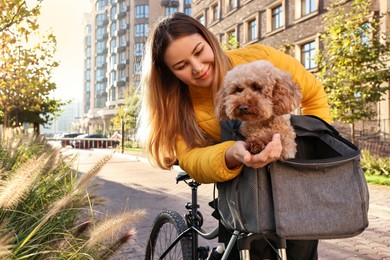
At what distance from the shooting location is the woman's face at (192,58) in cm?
237

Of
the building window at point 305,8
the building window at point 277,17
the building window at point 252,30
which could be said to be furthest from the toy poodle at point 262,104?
the building window at point 252,30

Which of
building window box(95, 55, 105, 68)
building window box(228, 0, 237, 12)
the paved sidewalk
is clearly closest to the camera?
the paved sidewalk

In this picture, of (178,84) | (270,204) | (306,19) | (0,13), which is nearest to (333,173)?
(270,204)

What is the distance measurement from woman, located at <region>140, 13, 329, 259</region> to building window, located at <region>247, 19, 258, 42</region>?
28.6 m

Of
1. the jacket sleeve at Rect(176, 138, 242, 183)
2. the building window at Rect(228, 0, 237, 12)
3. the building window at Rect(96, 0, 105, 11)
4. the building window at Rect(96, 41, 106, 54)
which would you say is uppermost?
the building window at Rect(96, 0, 105, 11)

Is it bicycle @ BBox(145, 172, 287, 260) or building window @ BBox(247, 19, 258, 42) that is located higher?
building window @ BBox(247, 19, 258, 42)

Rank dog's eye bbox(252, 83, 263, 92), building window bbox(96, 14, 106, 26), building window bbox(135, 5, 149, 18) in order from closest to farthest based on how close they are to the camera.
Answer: dog's eye bbox(252, 83, 263, 92) < building window bbox(135, 5, 149, 18) < building window bbox(96, 14, 106, 26)

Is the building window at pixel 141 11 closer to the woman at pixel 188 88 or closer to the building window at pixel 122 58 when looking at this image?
the building window at pixel 122 58

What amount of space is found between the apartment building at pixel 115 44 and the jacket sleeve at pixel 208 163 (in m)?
56.7

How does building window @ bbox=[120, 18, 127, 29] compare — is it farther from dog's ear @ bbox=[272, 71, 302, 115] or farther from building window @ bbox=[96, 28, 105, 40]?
dog's ear @ bbox=[272, 71, 302, 115]

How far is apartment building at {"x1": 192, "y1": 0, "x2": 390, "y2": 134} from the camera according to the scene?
68.6 ft

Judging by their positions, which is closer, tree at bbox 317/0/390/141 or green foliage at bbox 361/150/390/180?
green foliage at bbox 361/150/390/180

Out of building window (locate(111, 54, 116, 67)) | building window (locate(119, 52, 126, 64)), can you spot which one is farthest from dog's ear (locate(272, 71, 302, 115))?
building window (locate(111, 54, 116, 67))

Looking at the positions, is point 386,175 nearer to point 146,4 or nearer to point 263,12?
point 263,12
